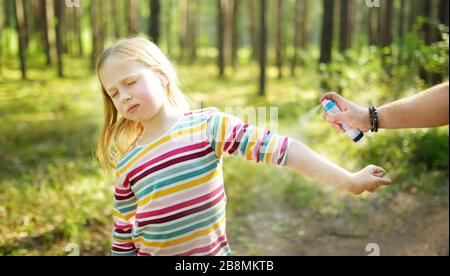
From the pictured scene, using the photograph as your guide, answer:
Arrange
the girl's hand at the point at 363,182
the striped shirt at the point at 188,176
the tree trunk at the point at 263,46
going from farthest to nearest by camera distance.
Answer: the tree trunk at the point at 263,46 < the striped shirt at the point at 188,176 < the girl's hand at the point at 363,182

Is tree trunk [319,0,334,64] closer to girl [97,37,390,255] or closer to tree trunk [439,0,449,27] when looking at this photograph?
tree trunk [439,0,449,27]

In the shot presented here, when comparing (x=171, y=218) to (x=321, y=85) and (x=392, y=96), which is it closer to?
(x=392, y=96)

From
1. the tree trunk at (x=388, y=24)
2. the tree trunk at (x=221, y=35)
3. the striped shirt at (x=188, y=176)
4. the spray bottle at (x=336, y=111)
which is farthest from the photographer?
the tree trunk at (x=221, y=35)

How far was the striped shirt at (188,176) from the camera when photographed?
5.34ft

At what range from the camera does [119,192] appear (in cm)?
179

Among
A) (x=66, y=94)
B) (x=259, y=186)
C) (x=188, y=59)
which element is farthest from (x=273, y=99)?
(x=188, y=59)

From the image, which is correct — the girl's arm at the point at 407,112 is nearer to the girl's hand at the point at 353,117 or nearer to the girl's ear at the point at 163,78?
the girl's hand at the point at 353,117

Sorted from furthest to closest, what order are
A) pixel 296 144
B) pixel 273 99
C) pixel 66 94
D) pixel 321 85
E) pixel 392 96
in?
pixel 273 99 → pixel 66 94 → pixel 321 85 → pixel 392 96 → pixel 296 144

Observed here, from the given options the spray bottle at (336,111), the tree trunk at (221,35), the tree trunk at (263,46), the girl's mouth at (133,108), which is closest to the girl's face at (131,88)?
the girl's mouth at (133,108)

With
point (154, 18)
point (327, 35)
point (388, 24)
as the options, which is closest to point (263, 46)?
point (327, 35)

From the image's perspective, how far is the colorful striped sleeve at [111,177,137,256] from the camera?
179 cm

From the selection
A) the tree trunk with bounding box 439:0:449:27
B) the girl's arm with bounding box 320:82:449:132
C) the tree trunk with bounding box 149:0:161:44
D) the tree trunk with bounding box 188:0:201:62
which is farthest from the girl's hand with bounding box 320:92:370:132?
the tree trunk with bounding box 188:0:201:62

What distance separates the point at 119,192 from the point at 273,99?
457 inches

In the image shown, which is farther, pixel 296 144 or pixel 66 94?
pixel 66 94
